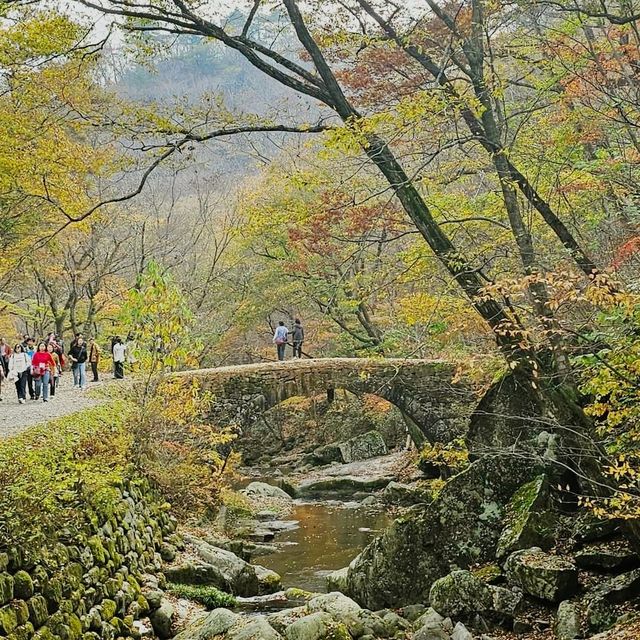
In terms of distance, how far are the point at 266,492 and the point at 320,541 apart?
200 inches

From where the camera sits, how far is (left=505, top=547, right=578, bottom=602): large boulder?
7660 millimetres

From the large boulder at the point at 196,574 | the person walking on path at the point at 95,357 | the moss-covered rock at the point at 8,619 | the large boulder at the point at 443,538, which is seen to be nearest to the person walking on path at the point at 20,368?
the person walking on path at the point at 95,357

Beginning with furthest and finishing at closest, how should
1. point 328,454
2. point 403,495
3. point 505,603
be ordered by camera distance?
point 328,454 < point 403,495 < point 505,603

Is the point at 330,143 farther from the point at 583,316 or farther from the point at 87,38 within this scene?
the point at 583,316

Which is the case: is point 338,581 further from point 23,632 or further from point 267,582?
point 23,632

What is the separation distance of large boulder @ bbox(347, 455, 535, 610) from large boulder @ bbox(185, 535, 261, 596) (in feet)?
5.16

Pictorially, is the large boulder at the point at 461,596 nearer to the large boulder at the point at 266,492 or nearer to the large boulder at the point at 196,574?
the large boulder at the point at 196,574

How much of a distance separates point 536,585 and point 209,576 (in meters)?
4.38

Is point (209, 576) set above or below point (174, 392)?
below

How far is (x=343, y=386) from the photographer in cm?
1948

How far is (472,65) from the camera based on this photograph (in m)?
8.19

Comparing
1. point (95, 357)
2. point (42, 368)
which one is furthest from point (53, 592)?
point (95, 357)

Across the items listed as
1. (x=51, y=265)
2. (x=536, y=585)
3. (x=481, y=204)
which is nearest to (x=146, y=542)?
(x=536, y=585)

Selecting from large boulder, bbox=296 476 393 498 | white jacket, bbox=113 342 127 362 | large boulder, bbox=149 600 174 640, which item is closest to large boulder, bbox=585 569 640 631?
large boulder, bbox=149 600 174 640
